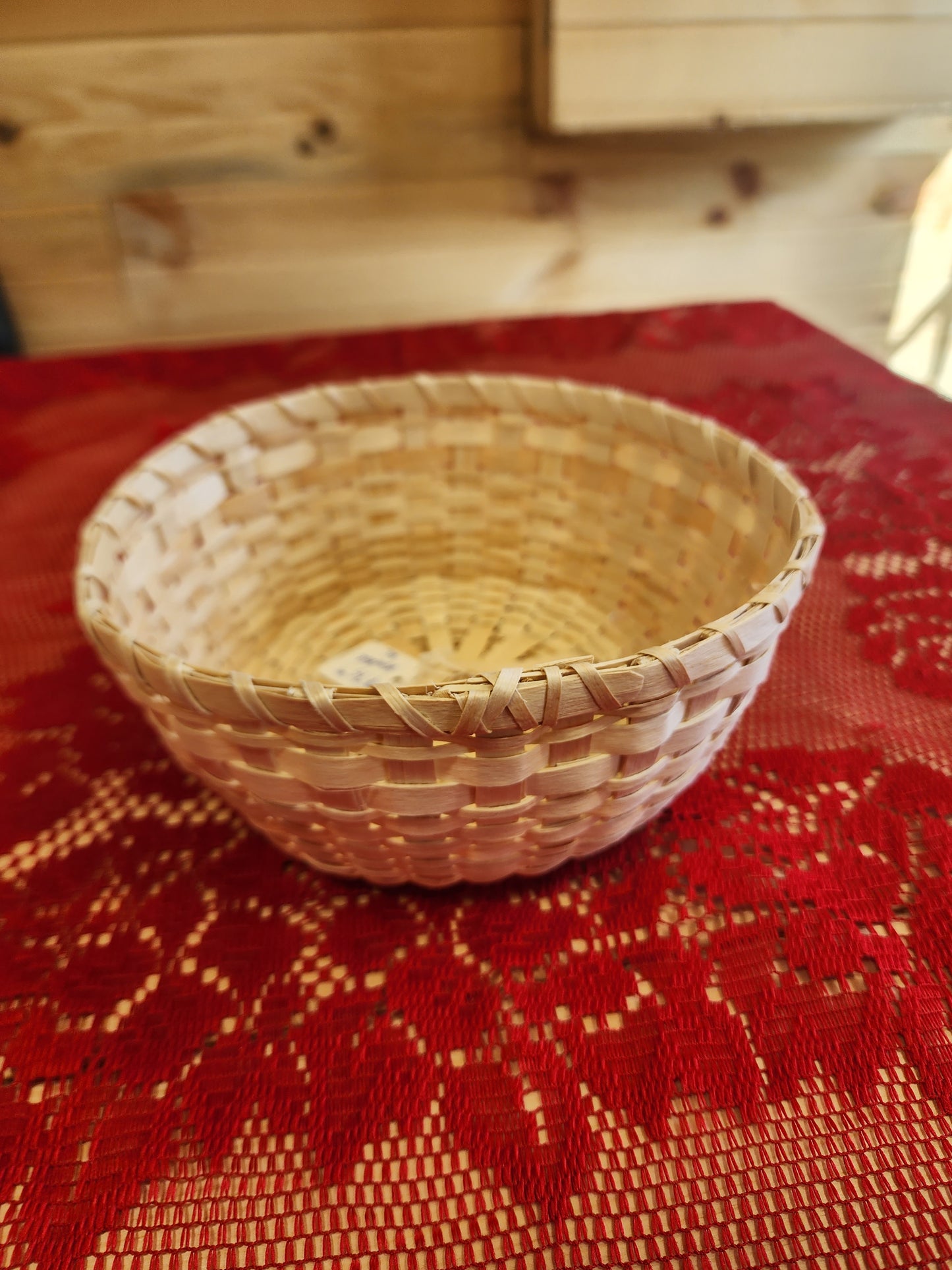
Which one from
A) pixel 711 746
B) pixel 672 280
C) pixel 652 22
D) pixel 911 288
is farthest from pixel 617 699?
pixel 911 288

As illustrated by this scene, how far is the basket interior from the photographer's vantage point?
58 cm

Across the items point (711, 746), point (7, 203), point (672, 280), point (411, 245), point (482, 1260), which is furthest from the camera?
point (672, 280)

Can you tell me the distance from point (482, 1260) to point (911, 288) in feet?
5.56

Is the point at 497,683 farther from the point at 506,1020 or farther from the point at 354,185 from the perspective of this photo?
the point at 354,185

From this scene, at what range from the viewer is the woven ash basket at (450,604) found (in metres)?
0.34

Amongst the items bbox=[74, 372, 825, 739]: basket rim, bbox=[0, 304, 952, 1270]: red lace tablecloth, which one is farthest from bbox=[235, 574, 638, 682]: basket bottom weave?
bbox=[74, 372, 825, 739]: basket rim

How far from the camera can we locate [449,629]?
2.20ft

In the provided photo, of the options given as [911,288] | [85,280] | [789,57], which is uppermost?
[789,57]

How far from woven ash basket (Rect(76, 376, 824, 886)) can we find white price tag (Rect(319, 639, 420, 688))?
10 mm

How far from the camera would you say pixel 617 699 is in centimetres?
33

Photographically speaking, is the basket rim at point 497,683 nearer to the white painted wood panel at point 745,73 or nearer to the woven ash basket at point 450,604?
the woven ash basket at point 450,604

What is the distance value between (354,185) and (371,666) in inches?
34.7

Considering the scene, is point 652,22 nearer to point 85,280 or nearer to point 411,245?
point 411,245

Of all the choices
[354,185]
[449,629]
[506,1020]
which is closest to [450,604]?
[449,629]
